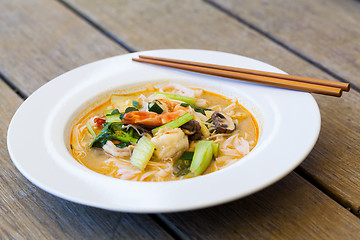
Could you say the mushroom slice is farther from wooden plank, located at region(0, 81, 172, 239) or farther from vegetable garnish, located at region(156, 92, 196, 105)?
wooden plank, located at region(0, 81, 172, 239)

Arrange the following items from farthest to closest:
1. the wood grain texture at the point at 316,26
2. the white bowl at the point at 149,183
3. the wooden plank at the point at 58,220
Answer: the wood grain texture at the point at 316,26, the wooden plank at the point at 58,220, the white bowl at the point at 149,183

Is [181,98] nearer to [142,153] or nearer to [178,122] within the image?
[178,122]

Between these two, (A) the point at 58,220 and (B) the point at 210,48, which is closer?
(A) the point at 58,220

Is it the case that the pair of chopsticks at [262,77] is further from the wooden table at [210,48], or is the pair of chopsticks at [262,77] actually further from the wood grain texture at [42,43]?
the wood grain texture at [42,43]

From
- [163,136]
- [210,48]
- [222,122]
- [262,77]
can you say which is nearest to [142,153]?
[163,136]

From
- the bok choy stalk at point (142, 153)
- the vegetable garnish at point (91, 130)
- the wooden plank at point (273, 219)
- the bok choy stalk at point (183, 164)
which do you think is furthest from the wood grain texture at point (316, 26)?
the vegetable garnish at point (91, 130)

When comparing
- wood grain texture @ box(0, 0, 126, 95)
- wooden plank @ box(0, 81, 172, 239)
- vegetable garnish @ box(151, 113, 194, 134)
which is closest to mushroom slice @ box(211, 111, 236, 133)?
vegetable garnish @ box(151, 113, 194, 134)

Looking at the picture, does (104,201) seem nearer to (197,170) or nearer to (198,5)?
(197,170)
